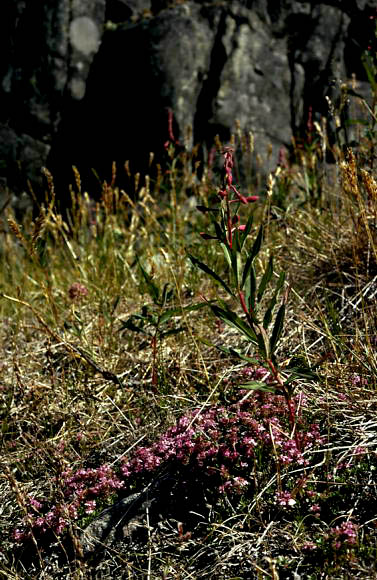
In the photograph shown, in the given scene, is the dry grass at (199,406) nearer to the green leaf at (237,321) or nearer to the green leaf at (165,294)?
the green leaf at (165,294)

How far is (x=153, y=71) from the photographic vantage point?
5.50m

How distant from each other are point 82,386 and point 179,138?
3.02 m

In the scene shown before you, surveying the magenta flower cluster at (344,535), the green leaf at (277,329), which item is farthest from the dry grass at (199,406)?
the green leaf at (277,329)

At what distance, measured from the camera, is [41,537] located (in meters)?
2.16

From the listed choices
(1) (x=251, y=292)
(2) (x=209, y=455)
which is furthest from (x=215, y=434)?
(1) (x=251, y=292)

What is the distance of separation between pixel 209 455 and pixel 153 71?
4.20 metres

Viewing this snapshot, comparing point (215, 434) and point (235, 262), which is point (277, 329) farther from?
point (215, 434)

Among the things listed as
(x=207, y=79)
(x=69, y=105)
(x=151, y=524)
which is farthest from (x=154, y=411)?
(x=69, y=105)

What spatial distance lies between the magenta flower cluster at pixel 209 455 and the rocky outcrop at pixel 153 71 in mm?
3534

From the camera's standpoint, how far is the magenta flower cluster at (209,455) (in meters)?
2.13

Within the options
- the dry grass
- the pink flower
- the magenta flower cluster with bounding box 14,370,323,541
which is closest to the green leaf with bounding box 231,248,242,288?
the dry grass

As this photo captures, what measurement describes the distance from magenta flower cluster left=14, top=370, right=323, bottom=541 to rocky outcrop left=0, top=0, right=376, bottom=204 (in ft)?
11.6

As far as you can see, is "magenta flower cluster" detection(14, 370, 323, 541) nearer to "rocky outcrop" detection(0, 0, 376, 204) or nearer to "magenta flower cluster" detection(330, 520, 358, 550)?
"magenta flower cluster" detection(330, 520, 358, 550)

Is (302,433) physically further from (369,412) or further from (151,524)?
(151,524)
